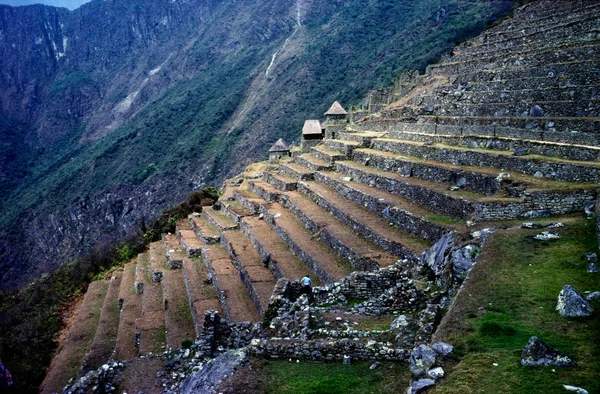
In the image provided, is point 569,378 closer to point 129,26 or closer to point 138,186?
point 138,186

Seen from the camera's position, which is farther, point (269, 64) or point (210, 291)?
point (269, 64)

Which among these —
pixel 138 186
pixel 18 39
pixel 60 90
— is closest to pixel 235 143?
pixel 138 186

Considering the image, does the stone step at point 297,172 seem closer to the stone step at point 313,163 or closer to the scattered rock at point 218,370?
the stone step at point 313,163

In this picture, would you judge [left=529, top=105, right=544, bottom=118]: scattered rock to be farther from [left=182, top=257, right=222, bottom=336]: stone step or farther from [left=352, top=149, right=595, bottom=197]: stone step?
[left=182, top=257, right=222, bottom=336]: stone step

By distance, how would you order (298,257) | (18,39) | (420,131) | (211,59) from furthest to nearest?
(18,39) < (211,59) < (420,131) < (298,257)

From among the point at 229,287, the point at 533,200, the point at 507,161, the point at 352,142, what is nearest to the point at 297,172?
the point at 352,142

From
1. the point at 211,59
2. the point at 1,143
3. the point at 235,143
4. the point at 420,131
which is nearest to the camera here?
the point at 420,131

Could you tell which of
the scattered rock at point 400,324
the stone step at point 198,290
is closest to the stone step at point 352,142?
the stone step at point 198,290
